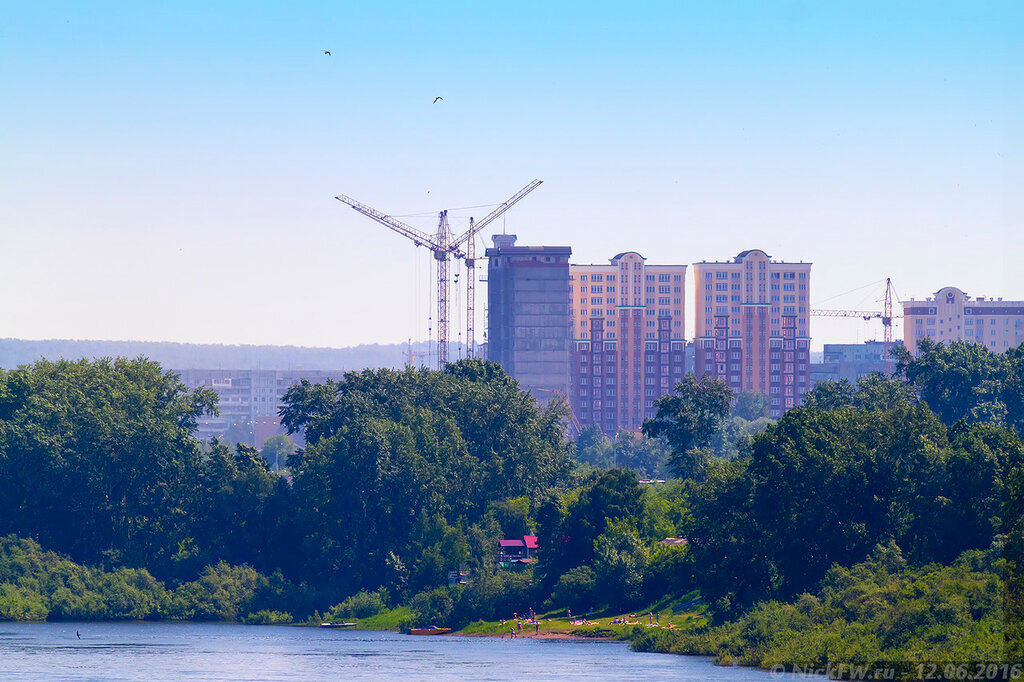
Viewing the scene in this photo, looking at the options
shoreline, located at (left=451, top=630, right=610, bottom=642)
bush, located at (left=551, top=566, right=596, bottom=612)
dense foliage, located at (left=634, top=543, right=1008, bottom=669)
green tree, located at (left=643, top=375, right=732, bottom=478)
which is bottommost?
shoreline, located at (left=451, top=630, right=610, bottom=642)

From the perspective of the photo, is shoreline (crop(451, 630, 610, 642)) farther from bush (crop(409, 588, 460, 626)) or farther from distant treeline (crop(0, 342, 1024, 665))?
bush (crop(409, 588, 460, 626))

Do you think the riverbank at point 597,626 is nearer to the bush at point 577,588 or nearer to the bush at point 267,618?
the bush at point 577,588

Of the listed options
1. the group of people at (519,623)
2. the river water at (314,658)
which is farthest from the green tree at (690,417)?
the river water at (314,658)

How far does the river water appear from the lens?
61.9 metres

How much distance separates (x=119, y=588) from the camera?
329 ft

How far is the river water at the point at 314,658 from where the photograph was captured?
203 ft

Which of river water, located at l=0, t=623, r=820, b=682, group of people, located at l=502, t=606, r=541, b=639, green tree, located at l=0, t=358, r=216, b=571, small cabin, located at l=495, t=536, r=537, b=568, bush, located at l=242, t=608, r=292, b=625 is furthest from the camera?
green tree, located at l=0, t=358, r=216, b=571

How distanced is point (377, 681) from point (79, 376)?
58.7 m

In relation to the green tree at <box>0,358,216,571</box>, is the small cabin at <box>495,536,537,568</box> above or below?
below

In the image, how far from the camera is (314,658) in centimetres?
7094

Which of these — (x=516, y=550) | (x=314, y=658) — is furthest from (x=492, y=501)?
(x=314, y=658)

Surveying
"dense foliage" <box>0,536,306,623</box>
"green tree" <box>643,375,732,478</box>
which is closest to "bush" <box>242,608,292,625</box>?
"dense foliage" <box>0,536,306,623</box>

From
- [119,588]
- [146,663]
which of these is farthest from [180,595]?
[146,663]

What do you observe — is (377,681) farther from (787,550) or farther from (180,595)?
(180,595)
